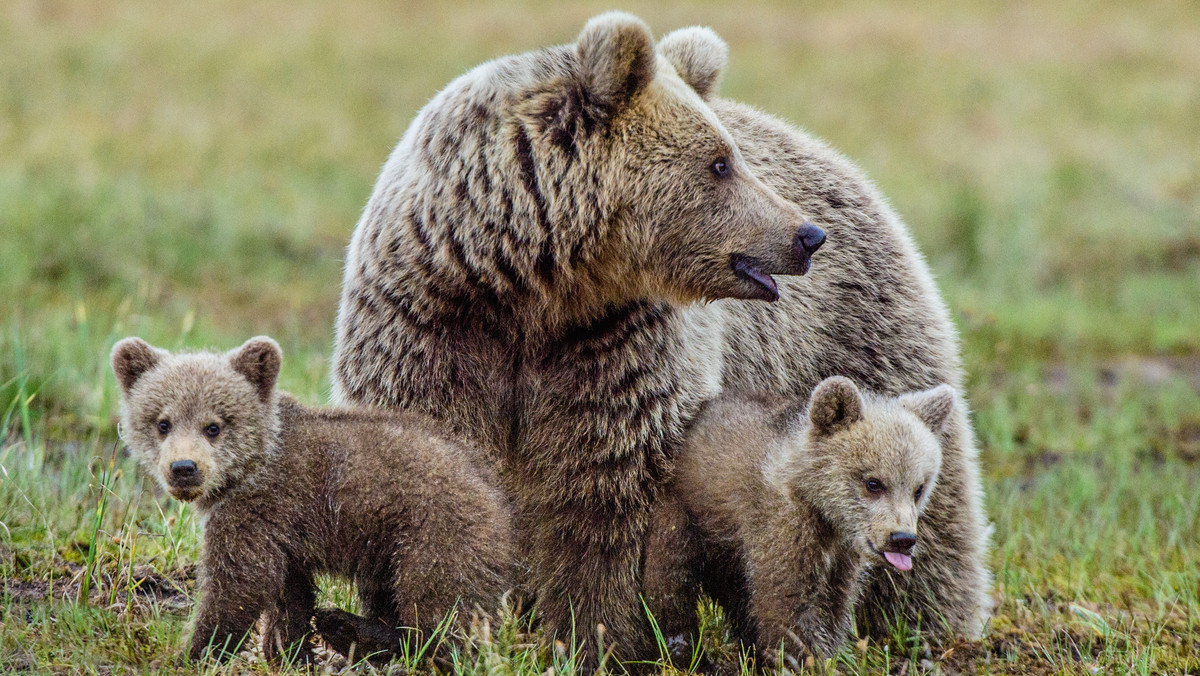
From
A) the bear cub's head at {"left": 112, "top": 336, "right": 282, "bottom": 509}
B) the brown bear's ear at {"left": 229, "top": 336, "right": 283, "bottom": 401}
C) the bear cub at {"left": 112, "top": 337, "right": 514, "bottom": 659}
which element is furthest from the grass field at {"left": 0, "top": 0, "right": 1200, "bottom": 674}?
the brown bear's ear at {"left": 229, "top": 336, "right": 283, "bottom": 401}

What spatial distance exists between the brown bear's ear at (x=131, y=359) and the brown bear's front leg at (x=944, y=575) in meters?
2.89

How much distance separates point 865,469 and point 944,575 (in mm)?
1285

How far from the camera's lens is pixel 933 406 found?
4.64 metres

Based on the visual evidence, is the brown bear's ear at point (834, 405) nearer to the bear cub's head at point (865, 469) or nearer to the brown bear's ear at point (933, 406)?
the bear cub's head at point (865, 469)

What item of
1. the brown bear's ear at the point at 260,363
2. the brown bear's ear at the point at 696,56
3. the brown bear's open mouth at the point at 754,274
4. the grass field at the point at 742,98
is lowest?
the grass field at the point at 742,98

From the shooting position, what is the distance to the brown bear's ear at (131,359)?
4.27 metres

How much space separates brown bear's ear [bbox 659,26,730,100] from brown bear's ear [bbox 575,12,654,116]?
53 centimetres

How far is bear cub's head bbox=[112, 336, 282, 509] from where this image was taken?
4.05 m

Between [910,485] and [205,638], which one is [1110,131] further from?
[205,638]

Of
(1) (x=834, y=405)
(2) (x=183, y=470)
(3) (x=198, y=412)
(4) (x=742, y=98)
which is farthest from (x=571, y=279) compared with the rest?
(4) (x=742, y=98)

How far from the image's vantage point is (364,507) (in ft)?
13.5

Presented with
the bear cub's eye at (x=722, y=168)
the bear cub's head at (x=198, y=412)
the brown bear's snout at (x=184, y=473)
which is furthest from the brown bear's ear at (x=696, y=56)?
the brown bear's snout at (x=184, y=473)

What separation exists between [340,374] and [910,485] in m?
2.08

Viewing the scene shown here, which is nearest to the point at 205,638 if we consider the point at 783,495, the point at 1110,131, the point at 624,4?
the point at 783,495
